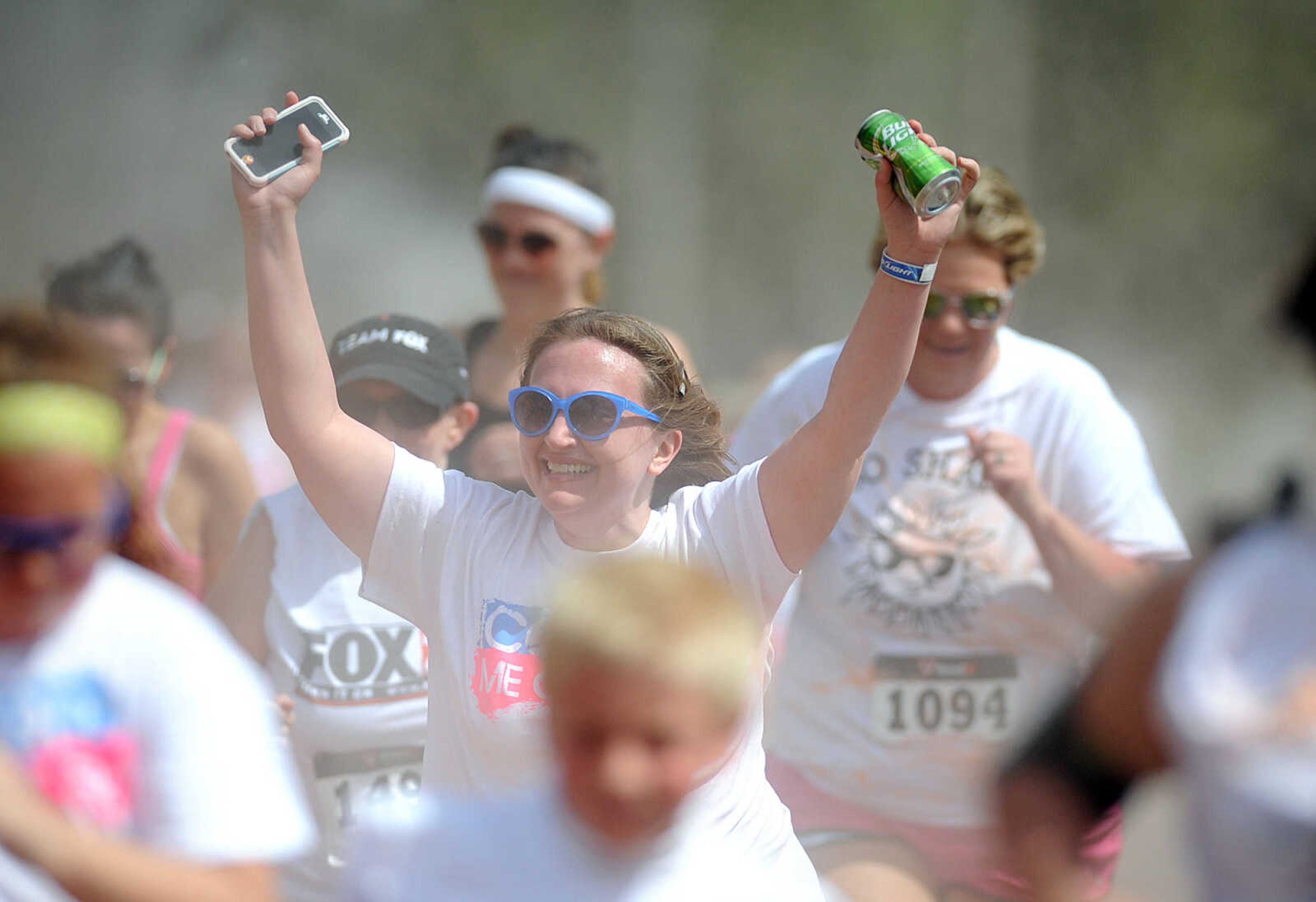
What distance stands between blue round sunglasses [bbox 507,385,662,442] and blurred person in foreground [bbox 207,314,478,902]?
760 millimetres

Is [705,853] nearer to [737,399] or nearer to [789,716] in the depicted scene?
[789,716]

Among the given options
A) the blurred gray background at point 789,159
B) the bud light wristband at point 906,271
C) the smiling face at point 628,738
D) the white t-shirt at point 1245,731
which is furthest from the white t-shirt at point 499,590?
the blurred gray background at point 789,159

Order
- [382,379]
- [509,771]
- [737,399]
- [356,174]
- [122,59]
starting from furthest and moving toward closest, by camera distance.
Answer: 1. [356,174]
2. [122,59]
3. [737,399]
4. [382,379]
5. [509,771]

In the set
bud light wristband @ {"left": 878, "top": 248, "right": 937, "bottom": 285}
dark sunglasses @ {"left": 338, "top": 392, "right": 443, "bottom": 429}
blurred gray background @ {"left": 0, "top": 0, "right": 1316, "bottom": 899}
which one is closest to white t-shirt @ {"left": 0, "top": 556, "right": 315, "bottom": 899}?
bud light wristband @ {"left": 878, "top": 248, "right": 937, "bottom": 285}

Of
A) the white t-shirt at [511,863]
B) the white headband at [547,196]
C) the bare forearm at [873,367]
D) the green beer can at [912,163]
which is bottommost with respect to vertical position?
the white t-shirt at [511,863]

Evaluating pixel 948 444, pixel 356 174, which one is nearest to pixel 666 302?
pixel 356 174

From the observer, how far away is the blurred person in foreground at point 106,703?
5.89 ft

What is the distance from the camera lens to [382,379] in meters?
3.35

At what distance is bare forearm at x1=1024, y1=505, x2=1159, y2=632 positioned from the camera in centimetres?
335

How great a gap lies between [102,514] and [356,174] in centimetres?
632

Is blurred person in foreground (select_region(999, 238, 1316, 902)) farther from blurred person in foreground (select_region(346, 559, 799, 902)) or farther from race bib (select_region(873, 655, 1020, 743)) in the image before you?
race bib (select_region(873, 655, 1020, 743))

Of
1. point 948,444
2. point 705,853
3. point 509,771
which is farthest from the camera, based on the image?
point 948,444

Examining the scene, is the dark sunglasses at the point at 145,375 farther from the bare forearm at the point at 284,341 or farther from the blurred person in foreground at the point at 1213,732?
the blurred person in foreground at the point at 1213,732

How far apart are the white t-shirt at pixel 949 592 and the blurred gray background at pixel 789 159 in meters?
4.46
